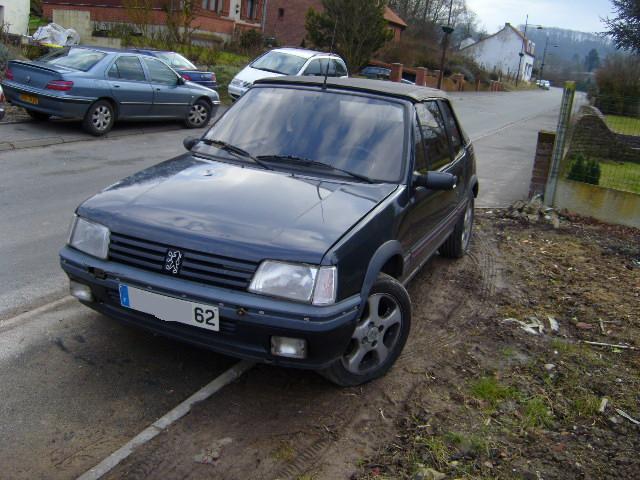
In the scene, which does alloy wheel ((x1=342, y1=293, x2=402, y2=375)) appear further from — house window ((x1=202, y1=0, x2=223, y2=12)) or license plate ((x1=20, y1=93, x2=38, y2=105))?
house window ((x1=202, y1=0, x2=223, y2=12))

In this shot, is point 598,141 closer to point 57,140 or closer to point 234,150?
point 234,150

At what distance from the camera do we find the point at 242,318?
3.35 metres

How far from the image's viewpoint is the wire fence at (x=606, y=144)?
31.9 feet

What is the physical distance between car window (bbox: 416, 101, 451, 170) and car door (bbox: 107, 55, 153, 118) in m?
8.73

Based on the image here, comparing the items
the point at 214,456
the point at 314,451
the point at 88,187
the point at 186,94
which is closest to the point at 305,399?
the point at 314,451

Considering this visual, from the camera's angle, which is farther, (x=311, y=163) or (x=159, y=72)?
(x=159, y=72)

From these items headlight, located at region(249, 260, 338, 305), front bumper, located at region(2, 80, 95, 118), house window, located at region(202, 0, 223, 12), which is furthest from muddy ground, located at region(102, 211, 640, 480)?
house window, located at region(202, 0, 223, 12)

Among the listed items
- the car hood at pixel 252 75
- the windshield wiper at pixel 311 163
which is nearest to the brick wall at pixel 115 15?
the car hood at pixel 252 75

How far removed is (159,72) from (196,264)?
11.5 m

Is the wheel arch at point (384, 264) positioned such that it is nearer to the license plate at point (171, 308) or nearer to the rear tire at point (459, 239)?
the license plate at point (171, 308)

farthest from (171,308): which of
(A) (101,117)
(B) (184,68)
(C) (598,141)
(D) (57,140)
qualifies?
(B) (184,68)

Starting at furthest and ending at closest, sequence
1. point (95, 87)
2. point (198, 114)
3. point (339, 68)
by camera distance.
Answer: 1. point (339, 68)
2. point (198, 114)
3. point (95, 87)

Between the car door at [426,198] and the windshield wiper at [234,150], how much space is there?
1.08 metres

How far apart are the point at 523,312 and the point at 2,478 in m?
4.23
